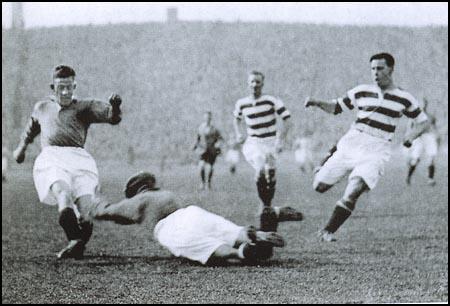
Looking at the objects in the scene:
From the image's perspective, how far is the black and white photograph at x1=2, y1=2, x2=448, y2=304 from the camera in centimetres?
359

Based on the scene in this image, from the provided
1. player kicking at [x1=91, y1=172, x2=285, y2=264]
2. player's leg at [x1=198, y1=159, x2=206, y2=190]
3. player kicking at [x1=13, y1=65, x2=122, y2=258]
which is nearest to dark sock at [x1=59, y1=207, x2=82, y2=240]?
player kicking at [x1=13, y1=65, x2=122, y2=258]

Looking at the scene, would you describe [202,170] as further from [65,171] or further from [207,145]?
[65,171]

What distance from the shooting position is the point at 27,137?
357 cm

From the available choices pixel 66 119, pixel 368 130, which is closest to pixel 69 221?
pixel 66 119

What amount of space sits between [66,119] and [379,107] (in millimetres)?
1294

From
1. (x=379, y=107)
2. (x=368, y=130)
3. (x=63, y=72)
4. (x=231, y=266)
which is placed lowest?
(x=231, y=266)

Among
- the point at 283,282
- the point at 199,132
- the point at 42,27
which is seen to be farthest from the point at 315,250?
the point at 42,27

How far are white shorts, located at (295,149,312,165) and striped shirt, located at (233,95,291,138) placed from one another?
20cm

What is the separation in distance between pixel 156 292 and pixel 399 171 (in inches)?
89.4

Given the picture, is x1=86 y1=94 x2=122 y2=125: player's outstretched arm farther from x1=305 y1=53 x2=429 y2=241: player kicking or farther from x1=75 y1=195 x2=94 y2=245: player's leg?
x1=305 y1=53 x2=429 y2=241: player kicking

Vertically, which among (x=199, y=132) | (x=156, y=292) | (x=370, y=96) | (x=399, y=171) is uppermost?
(x=370, y=96)

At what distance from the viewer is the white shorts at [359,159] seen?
3.63 metres

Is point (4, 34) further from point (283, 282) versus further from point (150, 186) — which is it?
point (283, 282)

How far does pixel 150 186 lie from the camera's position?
3.98 metres
